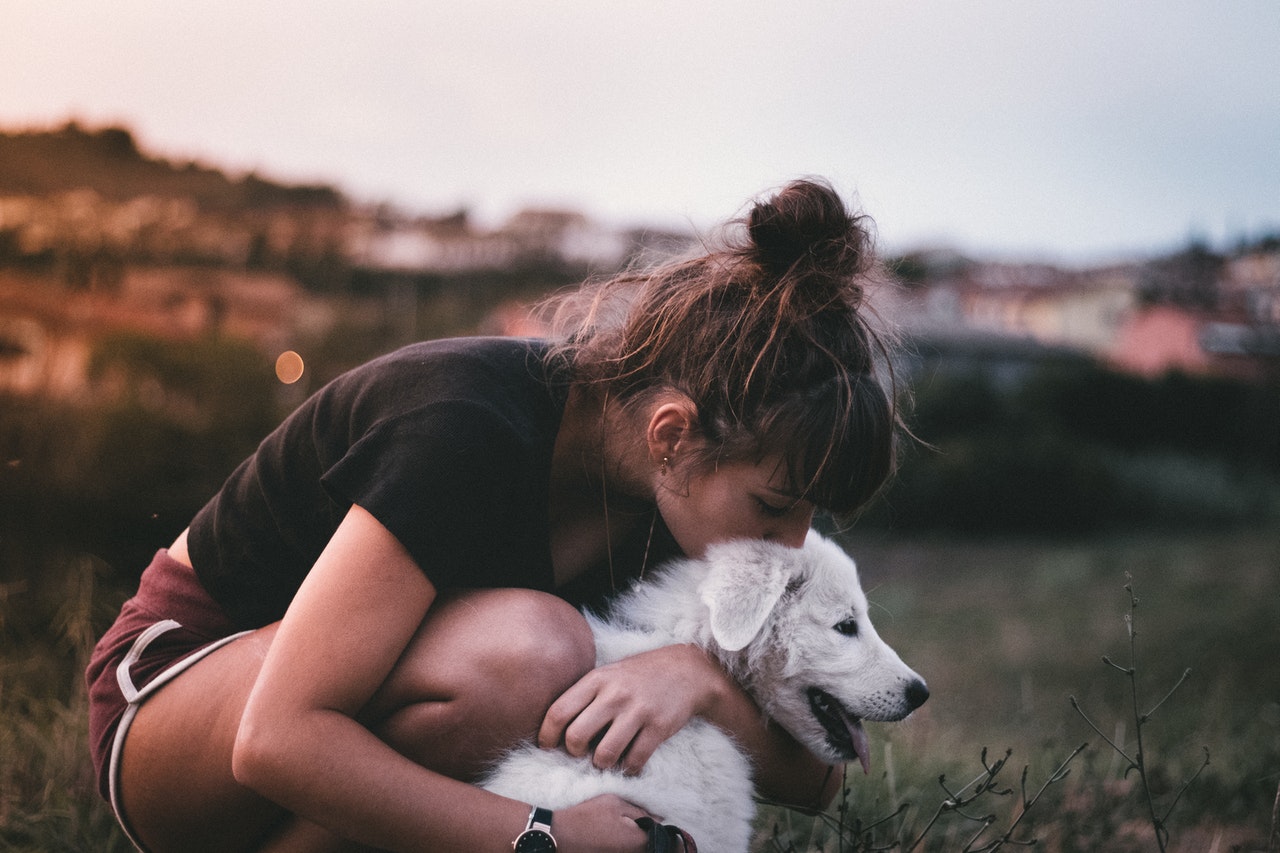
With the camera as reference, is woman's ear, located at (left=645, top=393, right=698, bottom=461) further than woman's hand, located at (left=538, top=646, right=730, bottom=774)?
Yes

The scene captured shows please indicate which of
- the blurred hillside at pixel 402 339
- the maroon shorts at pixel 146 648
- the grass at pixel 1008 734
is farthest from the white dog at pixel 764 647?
the maroon shorts at pixel 146 648

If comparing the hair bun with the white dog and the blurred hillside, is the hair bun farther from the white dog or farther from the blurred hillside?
the white dog

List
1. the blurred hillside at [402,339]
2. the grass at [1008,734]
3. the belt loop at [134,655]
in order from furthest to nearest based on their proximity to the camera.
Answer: the blurred hillside at [402,339]
the grass at [1008,734]
the belt loop at [134,655]

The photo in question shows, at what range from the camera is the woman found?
1490mm

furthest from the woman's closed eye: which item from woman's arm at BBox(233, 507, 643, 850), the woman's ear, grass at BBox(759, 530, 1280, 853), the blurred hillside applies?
woman's arm at BBox(233, 507, 643, 850)

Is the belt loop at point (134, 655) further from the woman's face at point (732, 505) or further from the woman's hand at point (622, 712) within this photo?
the woman's face at point (732, 505)

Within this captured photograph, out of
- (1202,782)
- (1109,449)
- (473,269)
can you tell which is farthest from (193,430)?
A: (1109,449)

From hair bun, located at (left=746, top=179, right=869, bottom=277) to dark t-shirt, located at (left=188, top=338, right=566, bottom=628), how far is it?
524 mm

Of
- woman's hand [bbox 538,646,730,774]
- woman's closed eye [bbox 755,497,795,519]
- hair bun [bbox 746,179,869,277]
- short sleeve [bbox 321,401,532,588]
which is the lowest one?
woman's hand [bbox 538,646,730,774]

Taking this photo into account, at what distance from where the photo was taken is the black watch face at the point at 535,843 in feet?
4.88

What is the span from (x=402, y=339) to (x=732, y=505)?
671cm

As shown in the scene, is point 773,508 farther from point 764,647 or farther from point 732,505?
point 764,647

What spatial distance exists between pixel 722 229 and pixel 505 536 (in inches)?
32.5

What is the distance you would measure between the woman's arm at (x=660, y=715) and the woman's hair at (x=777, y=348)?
419 mm
